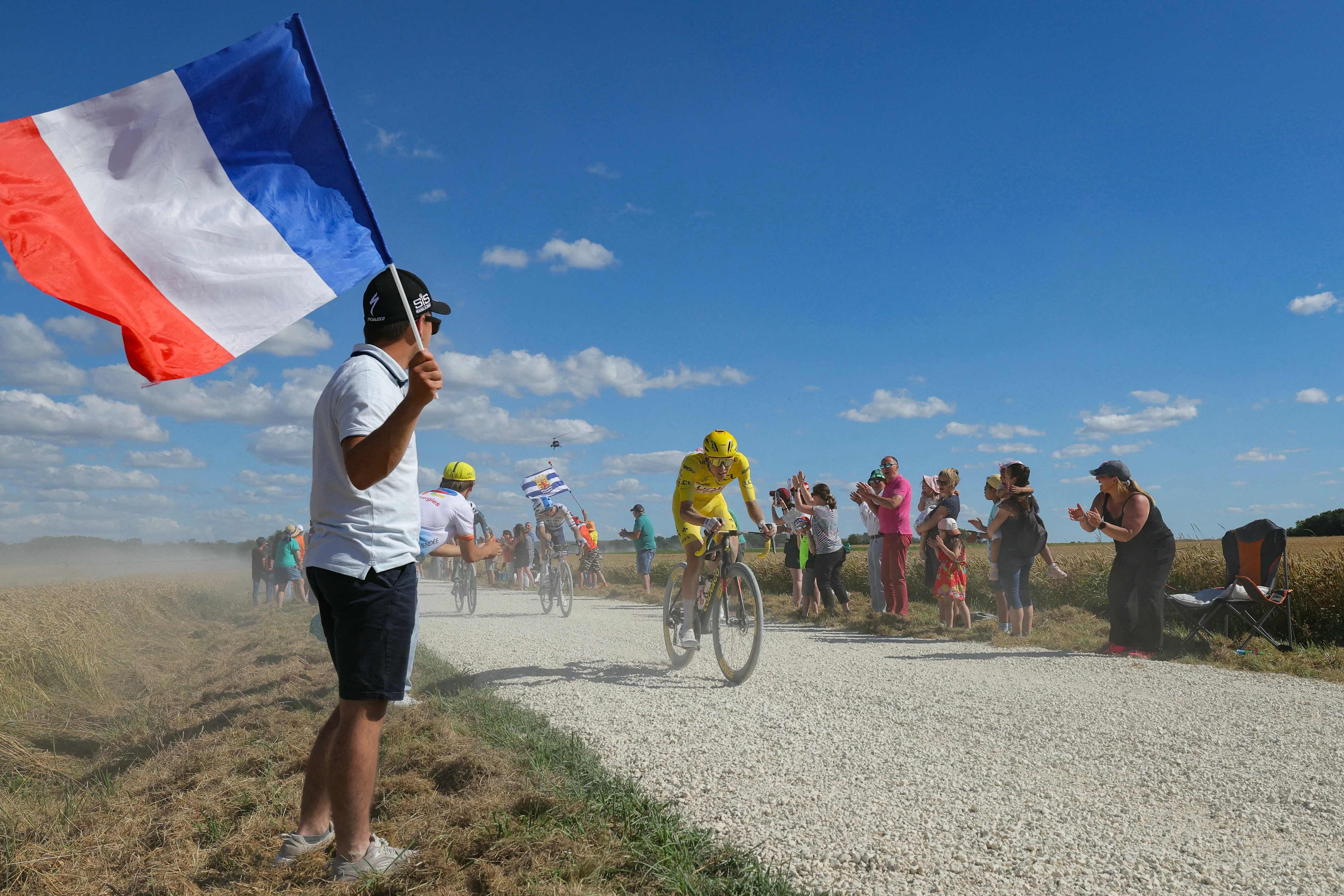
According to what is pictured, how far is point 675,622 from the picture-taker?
25.6 feet

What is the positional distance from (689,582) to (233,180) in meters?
5.02

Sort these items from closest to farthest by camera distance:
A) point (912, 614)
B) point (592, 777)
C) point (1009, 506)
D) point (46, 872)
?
point (46, 872) → point (592, 777) → point (1009, 506) → point (912, 614)

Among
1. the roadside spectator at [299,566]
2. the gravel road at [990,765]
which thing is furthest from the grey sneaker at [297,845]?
the roadside spectator at [299,566]

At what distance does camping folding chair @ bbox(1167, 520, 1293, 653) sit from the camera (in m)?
7.92

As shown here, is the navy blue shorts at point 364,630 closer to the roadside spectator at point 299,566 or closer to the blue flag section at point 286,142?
the blue flag section at point 286,142

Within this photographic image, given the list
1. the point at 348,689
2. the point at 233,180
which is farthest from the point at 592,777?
the point at 233,180

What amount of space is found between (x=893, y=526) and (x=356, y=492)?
30.5ft

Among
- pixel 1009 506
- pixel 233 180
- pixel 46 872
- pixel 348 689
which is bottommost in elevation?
pixel 46 872

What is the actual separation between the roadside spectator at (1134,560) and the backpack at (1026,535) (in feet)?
3.83

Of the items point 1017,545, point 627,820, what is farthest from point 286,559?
point 627,820

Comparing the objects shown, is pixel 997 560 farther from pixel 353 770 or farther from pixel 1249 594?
pixel 353 770

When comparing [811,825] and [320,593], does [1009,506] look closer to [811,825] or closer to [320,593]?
[811,825]

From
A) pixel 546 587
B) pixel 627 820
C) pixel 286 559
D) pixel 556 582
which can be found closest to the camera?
pixel 627 820

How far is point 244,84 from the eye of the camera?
3.45 meters
